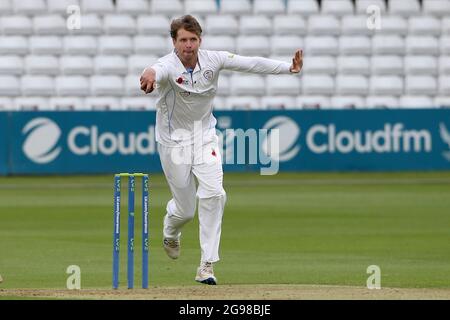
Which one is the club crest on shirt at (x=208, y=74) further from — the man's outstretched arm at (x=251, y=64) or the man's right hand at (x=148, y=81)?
the man's right hand at (x=148, y=81)

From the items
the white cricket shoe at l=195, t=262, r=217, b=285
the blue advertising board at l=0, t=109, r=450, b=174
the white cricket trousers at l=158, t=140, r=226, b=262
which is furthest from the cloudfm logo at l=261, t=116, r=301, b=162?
the white cricket shoe at l=195, t=262, r=217, b=285

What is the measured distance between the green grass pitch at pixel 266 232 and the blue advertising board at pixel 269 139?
64 cm

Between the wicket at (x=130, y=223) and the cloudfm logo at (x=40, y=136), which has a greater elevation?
the cloudfm logo at (x=40, y=136)

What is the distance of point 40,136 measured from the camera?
74.0 ft

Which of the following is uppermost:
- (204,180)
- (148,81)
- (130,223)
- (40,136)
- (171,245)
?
(40,136)

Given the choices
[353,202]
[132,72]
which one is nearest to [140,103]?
[132,72]

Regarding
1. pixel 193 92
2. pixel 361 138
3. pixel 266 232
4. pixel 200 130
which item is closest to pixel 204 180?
pixel 200 130

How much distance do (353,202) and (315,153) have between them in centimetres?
563

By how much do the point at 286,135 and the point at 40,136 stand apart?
450cm

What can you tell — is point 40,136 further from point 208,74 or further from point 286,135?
point 208,74

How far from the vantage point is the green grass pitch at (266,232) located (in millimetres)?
10500

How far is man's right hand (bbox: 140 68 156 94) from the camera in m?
8.38

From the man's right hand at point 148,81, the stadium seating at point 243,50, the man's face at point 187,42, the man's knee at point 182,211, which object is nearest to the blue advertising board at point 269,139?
the stadium seating at point 243,50

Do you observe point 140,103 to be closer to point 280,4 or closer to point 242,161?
point 280,4
